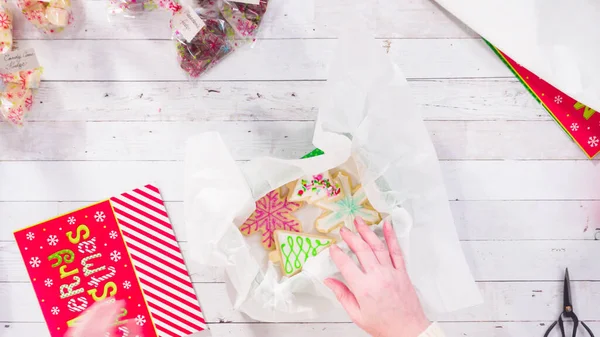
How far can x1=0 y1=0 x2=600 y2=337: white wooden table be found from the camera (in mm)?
1005

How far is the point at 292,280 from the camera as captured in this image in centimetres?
89

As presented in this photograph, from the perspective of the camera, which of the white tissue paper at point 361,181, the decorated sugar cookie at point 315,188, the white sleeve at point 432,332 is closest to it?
the white sleeve at point 432,332

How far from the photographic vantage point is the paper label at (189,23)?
931 mm

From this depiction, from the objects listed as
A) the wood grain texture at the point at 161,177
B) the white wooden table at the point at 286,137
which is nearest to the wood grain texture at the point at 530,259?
the white wooden table at the point at 286,137

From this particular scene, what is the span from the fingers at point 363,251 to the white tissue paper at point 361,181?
117 millimetres

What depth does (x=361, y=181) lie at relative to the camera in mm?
921

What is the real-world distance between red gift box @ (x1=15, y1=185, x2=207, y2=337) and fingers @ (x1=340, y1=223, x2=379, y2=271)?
0.41 meters

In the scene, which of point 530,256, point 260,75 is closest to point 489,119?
point 530,256

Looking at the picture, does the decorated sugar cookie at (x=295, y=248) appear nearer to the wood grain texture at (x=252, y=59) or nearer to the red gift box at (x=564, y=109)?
the wood grain texture at (x=252, y=59)

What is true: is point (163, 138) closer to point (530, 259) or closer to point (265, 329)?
point (265, 329)

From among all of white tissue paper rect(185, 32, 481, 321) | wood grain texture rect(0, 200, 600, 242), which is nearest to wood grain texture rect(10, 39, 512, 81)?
white tissue paper rect(185, 32, 481, 321)

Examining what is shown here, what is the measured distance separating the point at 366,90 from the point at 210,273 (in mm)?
479

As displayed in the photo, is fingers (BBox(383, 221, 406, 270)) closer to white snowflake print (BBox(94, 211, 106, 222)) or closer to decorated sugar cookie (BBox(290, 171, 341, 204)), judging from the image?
decorated sugar cookie (BBox(290, 171, 341, 204))

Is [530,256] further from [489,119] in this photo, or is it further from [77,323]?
[77,323]
